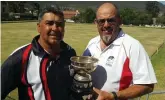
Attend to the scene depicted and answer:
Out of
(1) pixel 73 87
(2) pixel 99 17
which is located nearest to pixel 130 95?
(1) pixel 73 87

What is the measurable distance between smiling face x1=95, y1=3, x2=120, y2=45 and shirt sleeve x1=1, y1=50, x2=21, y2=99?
1075 mm

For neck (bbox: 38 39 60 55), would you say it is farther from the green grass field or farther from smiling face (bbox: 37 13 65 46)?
the green grass field

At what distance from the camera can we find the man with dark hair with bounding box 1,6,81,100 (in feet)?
10.2

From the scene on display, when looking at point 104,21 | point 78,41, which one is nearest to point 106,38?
point 104,21

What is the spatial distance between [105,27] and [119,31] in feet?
0.71

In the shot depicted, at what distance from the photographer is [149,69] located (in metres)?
3.37

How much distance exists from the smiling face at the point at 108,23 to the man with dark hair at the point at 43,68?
1.81 feet

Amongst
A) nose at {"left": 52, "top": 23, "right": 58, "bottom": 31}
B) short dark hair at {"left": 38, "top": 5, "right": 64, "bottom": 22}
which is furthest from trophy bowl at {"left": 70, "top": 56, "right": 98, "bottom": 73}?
short dark hair at {"left": 38, "top": 5, "right": 64, "bottom": 22}

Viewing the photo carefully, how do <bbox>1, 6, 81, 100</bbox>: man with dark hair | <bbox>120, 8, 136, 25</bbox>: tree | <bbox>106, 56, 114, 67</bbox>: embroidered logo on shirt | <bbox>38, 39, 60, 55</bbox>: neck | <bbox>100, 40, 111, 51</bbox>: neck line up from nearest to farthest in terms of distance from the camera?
<bbox>1, 6, 81, 100</bbox>: man with dark hair, <bbox>38, 39, 60, 55</bbox>: neck, <bbox>106, 56, 114, 67</bbox>: embroidered logo on shirt, <bbox>100, 40, 111, 51</bbox>: neck, <bbox>120, 8, 136, 25</bbox>: tree

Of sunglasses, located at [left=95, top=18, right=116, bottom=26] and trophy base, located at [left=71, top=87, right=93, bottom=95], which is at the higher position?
sunglasses, located at [left=95, top=18, right=116, bottom=26]

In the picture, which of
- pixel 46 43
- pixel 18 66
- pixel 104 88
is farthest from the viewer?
pixel 104 88

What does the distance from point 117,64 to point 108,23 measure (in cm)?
50

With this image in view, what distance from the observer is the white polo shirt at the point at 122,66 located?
3.30m

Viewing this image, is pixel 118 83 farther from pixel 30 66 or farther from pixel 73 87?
pixel 30 66
